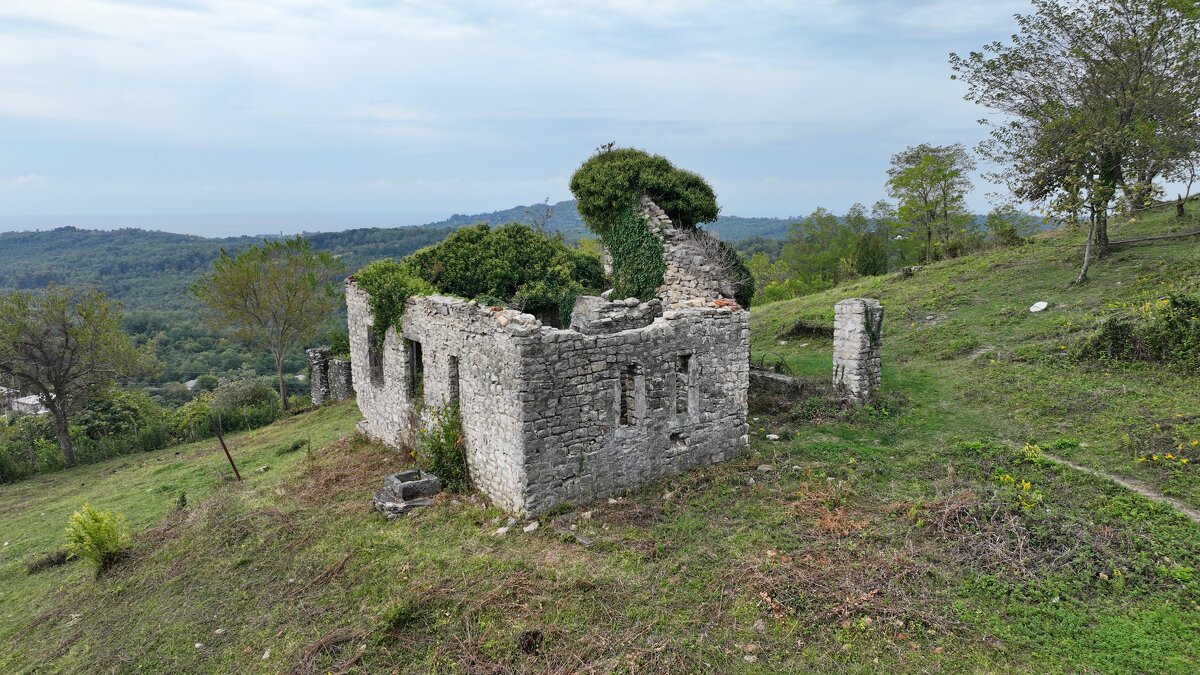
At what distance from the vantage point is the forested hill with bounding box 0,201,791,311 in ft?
258

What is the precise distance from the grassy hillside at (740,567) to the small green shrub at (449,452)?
42 cm

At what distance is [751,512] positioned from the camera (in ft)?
29.6

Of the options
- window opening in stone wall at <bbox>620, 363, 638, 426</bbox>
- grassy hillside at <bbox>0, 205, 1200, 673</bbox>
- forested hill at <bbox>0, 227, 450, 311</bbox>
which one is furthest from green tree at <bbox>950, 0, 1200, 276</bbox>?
forested hill at <bbox>0, 227, 450, 311</bbox>

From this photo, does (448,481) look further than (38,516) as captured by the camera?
No

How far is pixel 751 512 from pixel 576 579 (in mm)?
2863

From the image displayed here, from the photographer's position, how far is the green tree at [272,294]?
2984 cm

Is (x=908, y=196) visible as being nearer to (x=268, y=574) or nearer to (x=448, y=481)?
(x=448, y=481)

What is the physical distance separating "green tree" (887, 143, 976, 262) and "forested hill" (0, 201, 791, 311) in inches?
1541

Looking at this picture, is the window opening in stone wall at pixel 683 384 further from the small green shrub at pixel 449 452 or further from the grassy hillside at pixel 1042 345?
the grassy hillside at pixel 1042 345

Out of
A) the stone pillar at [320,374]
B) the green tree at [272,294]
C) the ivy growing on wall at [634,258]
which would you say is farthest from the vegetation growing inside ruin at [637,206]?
the green tree at [272,294]

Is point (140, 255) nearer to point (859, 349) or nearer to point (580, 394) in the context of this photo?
point (580, 394)

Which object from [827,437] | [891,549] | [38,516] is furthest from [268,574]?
[38,516]

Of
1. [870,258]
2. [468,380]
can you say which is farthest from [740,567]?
[870,258]

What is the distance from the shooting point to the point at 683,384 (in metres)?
10.7
